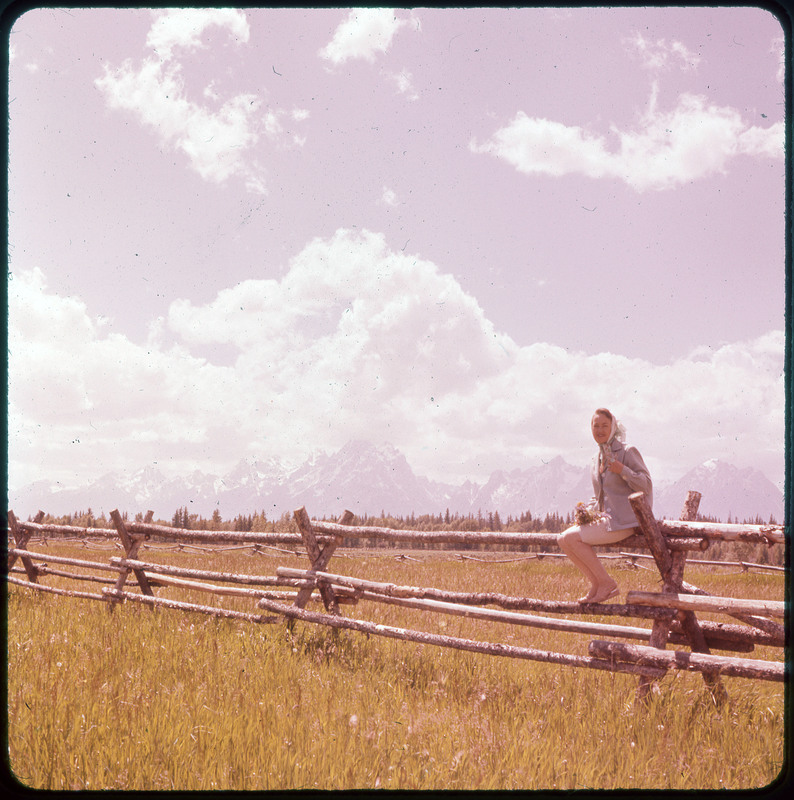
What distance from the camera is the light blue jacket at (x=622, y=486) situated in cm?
477

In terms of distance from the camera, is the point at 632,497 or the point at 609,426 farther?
→ the point at 609,426

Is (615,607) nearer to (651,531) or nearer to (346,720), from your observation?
(651,531)

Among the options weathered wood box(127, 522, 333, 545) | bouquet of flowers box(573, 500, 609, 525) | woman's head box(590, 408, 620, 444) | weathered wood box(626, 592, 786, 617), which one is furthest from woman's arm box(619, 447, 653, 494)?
weathered wood box(127, 522, 333, 545)

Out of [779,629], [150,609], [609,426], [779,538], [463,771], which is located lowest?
[150,609]

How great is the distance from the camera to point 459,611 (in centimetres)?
573

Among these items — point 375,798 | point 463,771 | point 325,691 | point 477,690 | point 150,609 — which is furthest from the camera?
point 150,609

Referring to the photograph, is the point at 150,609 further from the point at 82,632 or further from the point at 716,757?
the point at 716,757

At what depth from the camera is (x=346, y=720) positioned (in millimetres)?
3727

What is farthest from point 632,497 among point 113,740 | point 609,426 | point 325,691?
point 113,740

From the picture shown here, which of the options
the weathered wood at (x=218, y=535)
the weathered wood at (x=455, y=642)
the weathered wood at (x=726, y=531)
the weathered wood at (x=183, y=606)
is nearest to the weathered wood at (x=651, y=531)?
the weathered wood at (x=726, y=531)

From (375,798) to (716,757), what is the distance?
238cm

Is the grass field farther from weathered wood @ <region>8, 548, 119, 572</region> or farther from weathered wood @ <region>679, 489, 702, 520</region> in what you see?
weathered wood @ <region>8, 548, 119, 572</region>

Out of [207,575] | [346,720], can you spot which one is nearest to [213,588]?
[207,575]

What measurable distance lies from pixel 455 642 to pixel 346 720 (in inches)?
72.0
